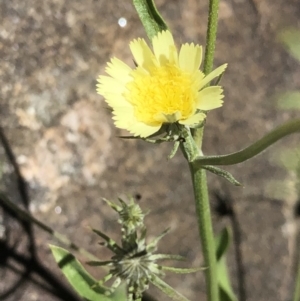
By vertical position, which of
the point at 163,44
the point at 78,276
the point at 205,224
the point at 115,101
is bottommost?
the point at 78,276

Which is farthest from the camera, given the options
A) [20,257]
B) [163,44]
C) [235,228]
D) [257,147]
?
[235,228]

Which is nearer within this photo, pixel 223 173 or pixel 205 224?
pixel 223 173

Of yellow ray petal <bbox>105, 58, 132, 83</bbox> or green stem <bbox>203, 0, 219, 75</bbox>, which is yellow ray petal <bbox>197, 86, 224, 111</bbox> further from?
yellow ray petal <bbox>105, 58, 132, 83</bbox>

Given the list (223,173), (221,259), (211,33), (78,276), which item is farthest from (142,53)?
(221,259)

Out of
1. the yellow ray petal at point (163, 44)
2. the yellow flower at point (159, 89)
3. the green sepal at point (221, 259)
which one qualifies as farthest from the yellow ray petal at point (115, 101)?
the green sepal at point (221, 259)

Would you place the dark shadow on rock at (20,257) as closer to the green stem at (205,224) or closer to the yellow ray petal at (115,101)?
the green stem at (205,224)

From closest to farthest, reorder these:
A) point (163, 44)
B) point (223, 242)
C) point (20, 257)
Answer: point (163, 44) < point (223, 242) < point (20, 257)

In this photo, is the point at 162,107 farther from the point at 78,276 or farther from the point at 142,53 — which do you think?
the point at 78,276

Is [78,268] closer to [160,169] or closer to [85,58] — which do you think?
[160,169]
